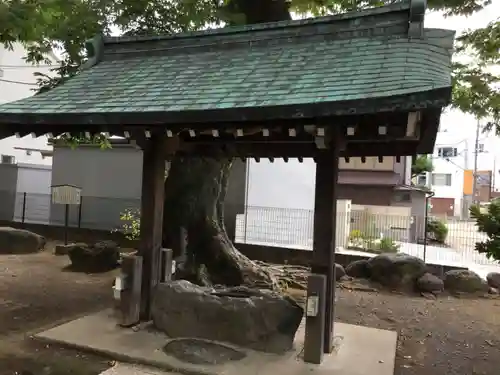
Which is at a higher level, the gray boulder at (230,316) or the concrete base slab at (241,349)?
the gray boulder at (230,316)

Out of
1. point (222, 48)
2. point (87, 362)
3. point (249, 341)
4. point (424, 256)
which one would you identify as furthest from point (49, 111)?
point (424, 256)

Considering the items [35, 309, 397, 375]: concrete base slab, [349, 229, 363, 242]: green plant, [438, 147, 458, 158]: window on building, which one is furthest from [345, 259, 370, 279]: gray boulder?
[438, 147, 458, 158]: window on building

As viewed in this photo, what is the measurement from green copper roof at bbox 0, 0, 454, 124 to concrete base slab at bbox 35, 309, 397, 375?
3.09 metres

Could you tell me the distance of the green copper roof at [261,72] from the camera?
16.9 ft

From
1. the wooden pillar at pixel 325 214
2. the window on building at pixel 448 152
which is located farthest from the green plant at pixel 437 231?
the window on building at pixel 448 152

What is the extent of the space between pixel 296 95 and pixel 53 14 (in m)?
6.18

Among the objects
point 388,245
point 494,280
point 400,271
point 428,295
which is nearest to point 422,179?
point 388,245

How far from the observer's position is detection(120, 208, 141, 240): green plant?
15.0 m

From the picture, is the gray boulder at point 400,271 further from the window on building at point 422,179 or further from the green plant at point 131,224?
the window on building at point 422,179

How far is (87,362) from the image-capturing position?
573cm

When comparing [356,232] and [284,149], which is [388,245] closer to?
[356,232]

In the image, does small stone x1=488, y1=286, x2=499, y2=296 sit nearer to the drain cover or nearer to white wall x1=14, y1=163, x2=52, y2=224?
the drain cover

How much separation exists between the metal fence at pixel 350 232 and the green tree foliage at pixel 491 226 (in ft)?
27.9

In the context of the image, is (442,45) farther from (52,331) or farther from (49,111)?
(52,331)
